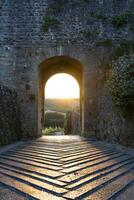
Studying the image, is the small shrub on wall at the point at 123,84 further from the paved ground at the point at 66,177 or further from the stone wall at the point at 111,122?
the paved ground at the point at 66,177

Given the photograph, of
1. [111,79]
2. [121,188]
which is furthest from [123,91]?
[121,188]

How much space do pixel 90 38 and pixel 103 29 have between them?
0.65 meters

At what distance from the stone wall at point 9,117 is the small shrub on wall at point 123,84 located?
3148 millimetres

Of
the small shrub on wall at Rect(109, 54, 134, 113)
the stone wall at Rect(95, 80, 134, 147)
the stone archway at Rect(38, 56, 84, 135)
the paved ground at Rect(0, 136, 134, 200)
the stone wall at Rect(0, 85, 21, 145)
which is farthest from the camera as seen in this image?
the stone archway at Rect(38, 56, 84, 135)

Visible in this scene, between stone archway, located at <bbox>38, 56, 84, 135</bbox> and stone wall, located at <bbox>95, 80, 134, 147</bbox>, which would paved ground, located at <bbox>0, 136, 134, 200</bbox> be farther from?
stone archway, located at <bbox>38, 56, 84, 135</bbox>

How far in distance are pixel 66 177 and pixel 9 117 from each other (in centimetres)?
470

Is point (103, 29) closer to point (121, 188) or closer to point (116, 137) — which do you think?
point (116, 137)

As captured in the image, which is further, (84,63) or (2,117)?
(84,63)

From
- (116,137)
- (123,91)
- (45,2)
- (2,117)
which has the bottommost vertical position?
(116,137)

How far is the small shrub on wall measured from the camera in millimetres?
6733

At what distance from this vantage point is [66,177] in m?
3.76

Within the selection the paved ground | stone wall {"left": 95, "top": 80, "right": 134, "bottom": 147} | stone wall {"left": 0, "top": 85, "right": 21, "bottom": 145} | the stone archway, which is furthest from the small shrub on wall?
stone wall {"left": 0, "top": 85, "right": 21, "bottom": 145}

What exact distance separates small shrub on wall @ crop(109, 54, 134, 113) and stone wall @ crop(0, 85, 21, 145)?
3.15m

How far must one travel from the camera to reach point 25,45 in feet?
32.9
